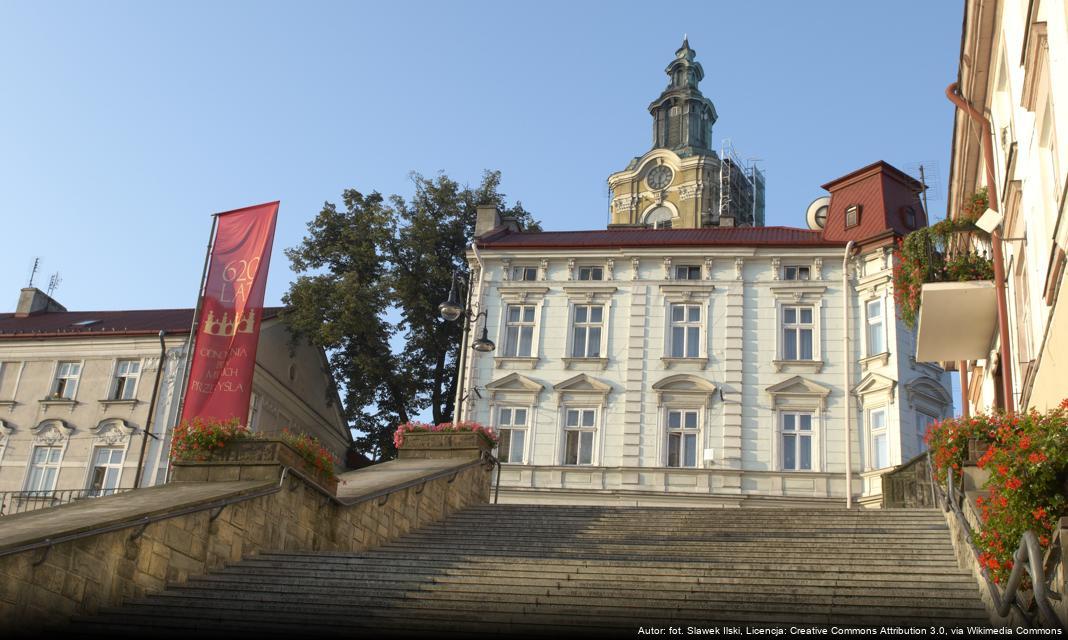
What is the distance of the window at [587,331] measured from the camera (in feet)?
114

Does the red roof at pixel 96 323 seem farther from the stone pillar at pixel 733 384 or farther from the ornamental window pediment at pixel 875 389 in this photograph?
the ornamental window pediment at pixel 875 389

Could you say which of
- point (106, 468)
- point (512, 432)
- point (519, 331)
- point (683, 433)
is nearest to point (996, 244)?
point (683, 433)

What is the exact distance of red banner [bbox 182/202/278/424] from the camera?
22.2 meters

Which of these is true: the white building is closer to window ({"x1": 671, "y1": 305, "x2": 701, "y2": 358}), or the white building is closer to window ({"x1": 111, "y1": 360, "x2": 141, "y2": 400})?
window ({"x1": 671, "y1": 305, "x2": 701, "y2": 358})

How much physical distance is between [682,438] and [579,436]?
3.14 meters

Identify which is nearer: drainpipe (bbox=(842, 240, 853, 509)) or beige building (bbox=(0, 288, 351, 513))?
drainpipe (bbox=(842, 240, 853, 509))

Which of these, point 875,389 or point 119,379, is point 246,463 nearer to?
point 875,389

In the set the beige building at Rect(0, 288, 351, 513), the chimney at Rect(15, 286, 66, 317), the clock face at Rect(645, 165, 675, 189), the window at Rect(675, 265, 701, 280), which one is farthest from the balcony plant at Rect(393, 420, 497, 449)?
the clock face at Rect(645, 165, 675, 189)

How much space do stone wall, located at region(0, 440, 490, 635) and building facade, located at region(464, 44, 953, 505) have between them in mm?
13970

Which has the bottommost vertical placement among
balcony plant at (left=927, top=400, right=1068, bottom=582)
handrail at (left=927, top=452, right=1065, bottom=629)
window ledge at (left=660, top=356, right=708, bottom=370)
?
handrail at (left=927, top=452, right=1065, bottom=629)

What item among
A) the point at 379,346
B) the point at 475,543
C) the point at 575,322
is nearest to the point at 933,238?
the point at 475,543

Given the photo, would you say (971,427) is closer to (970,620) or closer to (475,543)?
(970,620)

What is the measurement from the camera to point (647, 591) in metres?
11.8

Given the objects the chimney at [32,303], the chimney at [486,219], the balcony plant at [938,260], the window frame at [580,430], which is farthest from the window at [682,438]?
the chimney at [32,303]
